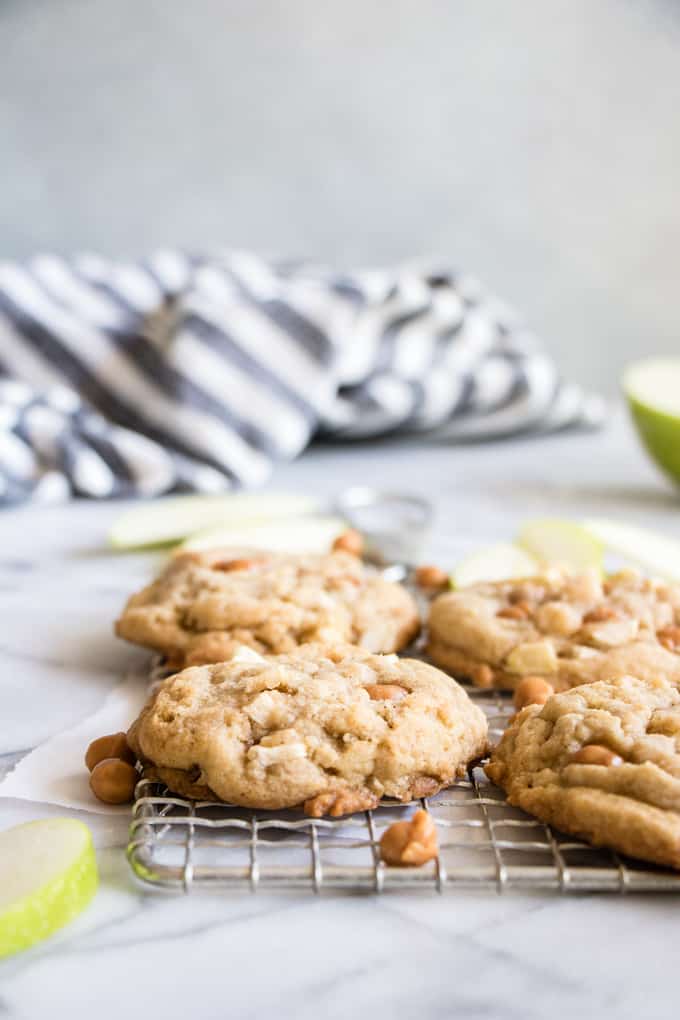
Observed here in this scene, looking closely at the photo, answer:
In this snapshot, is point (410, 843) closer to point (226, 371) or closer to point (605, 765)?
point (605, 765)

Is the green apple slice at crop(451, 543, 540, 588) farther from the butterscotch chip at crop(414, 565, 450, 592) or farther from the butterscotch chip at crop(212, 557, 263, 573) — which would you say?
the butterscotch chip at crop(212, 557, 263, 573)

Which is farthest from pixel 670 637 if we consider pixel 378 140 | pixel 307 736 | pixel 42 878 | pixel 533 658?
pixel 378 140

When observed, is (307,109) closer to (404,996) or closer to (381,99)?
(381,99)

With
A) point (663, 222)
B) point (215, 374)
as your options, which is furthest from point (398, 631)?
point (663, 222)

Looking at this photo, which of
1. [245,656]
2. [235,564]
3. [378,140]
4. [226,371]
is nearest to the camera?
[245,656]

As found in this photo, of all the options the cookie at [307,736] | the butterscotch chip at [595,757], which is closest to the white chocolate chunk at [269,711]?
the cookie at [307,736]

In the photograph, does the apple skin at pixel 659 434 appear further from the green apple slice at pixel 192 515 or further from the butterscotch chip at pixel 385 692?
the butterscotch chip at pixel 385 692
